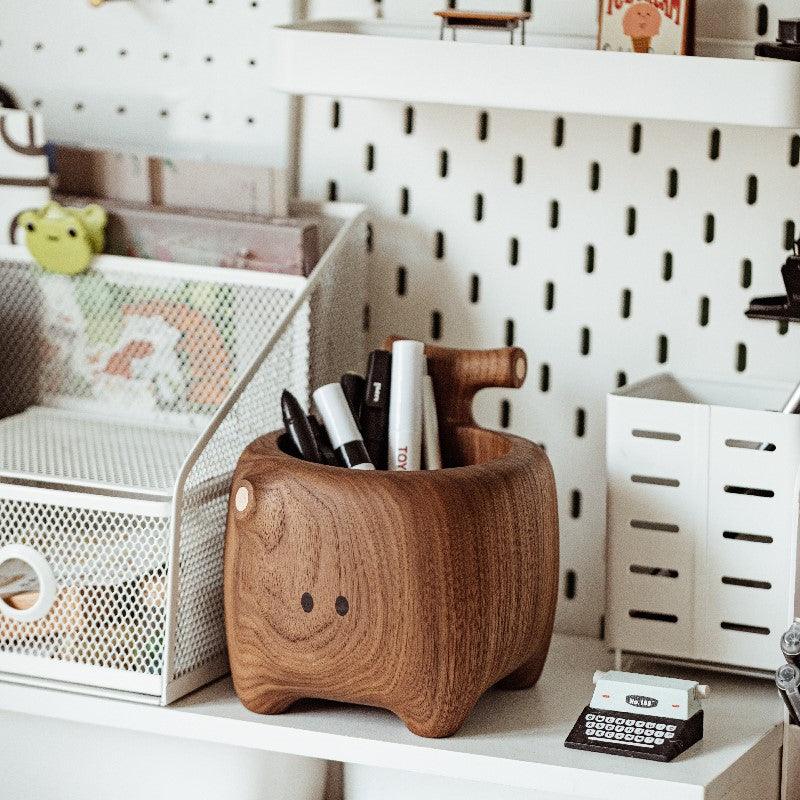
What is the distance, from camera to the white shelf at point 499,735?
771 millimetres

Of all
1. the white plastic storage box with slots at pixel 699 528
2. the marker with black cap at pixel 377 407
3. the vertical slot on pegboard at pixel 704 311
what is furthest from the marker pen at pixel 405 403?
the vertical slot on pegboard at pixel 704 311

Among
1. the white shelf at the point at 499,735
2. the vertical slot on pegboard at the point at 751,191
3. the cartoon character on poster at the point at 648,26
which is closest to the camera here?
the white shelf at the point at 499,735

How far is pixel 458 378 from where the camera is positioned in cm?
92

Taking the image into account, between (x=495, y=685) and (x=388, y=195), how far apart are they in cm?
37

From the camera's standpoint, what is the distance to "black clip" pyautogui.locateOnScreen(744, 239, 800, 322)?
2.84ft

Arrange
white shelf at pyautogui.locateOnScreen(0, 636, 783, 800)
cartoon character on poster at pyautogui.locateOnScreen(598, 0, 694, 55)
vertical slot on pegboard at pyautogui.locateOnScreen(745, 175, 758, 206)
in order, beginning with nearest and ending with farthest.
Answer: white shelf at pyautogui.locateOnScreen(0, 636, 783, 800)
cartoon character on poster at pyautogui.locateOnScreen(598, 0, 694, 55)
vertical slot on pegboard at pyautogui.locateOnScreen(745, 175, 758, 206)

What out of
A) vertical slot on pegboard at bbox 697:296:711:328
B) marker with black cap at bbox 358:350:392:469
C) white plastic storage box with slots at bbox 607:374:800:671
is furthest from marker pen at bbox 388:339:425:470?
vertical slot on pegboard at bbox 697:296:711:328

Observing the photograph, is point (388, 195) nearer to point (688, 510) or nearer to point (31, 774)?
point (688, 510)

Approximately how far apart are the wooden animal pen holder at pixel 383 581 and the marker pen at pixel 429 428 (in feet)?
0.23

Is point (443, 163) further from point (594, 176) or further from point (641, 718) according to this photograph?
point (641, 718)

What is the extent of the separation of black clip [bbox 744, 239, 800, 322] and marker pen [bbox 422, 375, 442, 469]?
197 millimetres

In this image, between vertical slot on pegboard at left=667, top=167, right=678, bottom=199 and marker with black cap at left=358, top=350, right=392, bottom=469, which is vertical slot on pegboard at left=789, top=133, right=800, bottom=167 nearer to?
vertical slot on pegboard at left=667, top=167, right=678, bottom=199

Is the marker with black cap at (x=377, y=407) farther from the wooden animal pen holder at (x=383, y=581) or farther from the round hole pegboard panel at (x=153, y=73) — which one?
the round hole pegboard panel at (x=153, y=73)

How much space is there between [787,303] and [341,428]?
0.89 feet
